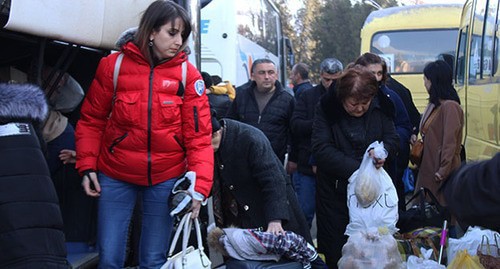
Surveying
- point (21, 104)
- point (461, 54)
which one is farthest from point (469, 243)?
point (461, 54)

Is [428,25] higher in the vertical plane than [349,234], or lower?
higher

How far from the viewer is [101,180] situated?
410 cm

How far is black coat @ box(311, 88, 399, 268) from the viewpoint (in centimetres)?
504

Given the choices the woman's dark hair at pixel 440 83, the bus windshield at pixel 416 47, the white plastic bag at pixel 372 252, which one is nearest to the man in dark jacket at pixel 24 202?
the white plastic bag at pixel 372 252

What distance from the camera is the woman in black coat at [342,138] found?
4.96 metres

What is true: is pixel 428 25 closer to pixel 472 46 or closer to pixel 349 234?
pixel 472 46

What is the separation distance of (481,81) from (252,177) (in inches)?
165

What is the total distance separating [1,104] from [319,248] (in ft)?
9.26

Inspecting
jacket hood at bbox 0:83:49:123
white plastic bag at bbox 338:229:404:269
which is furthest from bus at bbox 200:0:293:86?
jacket hood at bbox 0:83:49:123

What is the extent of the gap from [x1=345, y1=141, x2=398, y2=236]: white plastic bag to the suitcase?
70cm

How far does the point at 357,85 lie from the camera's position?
4934 mm

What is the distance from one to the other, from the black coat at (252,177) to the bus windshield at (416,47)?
33.0 ft

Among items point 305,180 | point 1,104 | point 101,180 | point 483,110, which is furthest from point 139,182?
point 483,110

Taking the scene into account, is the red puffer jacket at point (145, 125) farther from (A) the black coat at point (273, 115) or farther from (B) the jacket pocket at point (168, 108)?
(A) the black coat at point (273, 115)
